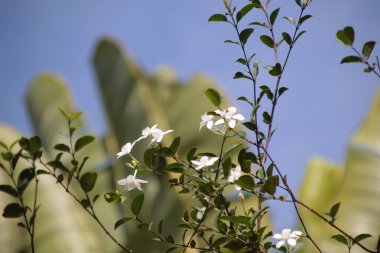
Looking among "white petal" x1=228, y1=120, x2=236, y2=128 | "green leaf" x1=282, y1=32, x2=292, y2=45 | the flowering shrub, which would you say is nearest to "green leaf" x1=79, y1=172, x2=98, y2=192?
the flowering shrub

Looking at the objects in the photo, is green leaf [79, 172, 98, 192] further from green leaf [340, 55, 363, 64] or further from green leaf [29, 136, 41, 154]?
green leaf [340, 55, 363, 64]

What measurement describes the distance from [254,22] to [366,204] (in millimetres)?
1484

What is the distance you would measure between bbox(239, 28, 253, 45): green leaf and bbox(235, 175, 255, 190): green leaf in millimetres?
231

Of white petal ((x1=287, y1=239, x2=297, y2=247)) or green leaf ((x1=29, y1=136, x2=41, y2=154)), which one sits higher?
green leaf ((x1=29, y1=136, x2=41, y2=154))

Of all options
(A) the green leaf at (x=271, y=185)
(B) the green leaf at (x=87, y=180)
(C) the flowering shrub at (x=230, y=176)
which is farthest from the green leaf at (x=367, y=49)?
(B) the green leaf at (x=87, y=180)

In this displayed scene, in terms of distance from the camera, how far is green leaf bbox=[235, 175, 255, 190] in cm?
56

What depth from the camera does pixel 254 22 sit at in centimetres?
70

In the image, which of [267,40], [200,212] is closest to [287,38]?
[267,40]

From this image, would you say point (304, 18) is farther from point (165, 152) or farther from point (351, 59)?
point (165, 152)

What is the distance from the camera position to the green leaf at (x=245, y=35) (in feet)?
2.27

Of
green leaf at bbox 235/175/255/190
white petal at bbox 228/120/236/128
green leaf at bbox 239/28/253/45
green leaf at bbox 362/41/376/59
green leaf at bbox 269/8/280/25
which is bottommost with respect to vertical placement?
green leaf at bbox 235/175/255/190

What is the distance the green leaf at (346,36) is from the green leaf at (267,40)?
11cm

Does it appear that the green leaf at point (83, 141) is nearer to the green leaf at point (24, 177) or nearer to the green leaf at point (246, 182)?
the green leaf at point (24, 177)

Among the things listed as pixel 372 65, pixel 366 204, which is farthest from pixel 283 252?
pixel 366 204
